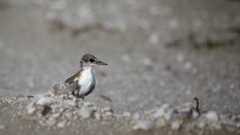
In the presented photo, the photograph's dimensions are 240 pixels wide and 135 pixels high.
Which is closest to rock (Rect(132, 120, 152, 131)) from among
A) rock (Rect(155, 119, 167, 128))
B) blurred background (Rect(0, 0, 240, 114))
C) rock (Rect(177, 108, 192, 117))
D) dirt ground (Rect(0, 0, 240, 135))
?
rock (Rect(155, 119, 167, 128))

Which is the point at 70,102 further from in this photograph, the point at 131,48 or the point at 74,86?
the point at 131,48

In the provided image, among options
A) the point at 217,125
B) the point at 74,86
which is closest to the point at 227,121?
the point at 217,125

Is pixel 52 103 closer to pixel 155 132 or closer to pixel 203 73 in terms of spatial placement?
pixel 155 132

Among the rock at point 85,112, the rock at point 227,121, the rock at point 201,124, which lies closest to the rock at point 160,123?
the rock at point 201,124

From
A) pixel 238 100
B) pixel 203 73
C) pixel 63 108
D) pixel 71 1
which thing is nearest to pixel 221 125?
pixel 63 108

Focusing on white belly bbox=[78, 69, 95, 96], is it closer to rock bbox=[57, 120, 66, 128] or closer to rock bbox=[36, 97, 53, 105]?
rock bbox=[36, 97, 53, 105]

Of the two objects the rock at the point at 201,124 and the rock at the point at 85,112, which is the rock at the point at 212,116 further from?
the rock at the point at 85,112
